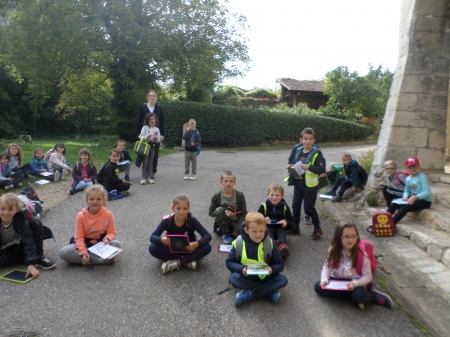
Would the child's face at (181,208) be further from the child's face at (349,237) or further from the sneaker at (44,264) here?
the child's face at (349,237)

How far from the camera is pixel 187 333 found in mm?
2846

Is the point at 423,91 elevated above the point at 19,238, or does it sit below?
above

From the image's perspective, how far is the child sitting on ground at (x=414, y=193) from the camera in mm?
5242

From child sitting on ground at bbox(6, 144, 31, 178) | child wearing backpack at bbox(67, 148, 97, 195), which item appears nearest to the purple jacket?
child wearing backpack at bbox(67, 148, 97, 195)

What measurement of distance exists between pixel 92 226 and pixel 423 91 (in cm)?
616

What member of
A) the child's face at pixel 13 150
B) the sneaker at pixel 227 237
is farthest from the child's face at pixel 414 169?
the child's face at pixel 13 150

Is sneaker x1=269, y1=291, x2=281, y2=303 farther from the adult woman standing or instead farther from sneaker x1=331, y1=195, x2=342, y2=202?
the adult woman standing

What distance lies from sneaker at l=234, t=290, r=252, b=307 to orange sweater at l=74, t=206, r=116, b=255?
175cm

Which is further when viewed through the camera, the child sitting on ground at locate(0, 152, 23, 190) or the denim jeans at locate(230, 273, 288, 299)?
the child sitting on ground at locate(0, 152, 23, 190)

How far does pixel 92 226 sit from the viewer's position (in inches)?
162

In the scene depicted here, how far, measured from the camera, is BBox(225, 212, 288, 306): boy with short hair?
3.37 meters

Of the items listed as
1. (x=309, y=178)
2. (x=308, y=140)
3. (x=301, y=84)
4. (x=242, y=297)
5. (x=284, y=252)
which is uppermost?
(x=301, y=84)

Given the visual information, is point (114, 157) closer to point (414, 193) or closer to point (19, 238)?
point (19, 238)

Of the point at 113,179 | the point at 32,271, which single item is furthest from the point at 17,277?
the point at 113,179
